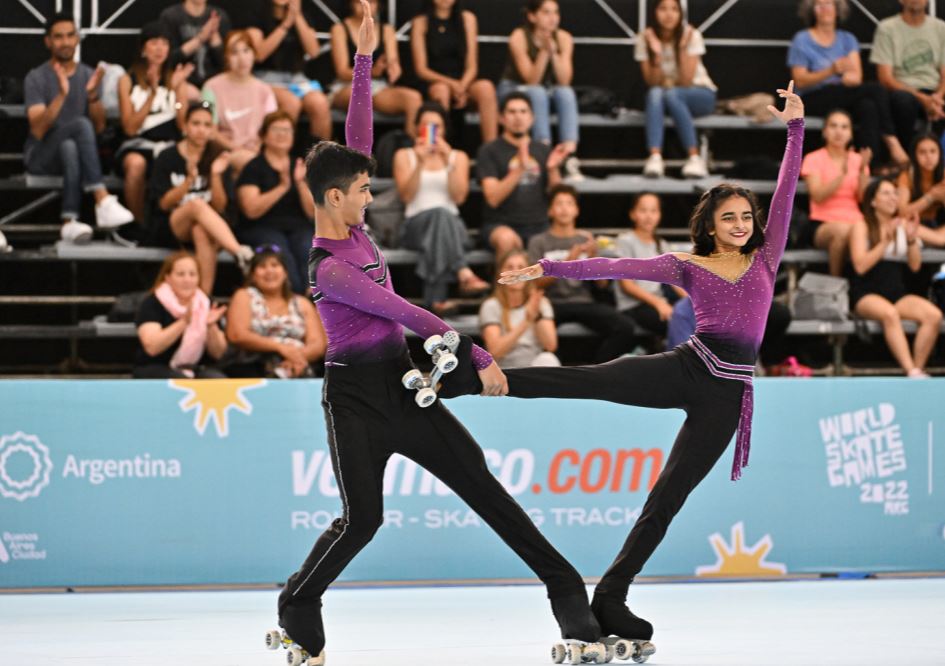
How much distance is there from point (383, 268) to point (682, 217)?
22.0 ft

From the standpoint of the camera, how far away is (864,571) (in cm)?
764

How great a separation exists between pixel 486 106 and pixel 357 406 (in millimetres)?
5909

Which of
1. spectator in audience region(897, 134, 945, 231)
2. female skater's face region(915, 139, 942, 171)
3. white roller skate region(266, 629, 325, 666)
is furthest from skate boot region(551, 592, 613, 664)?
female skater's face region(915, 139, 942, 171)

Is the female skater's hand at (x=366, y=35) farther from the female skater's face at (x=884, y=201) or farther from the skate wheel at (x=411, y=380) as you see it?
the female skater's face at (x=884, y=201)

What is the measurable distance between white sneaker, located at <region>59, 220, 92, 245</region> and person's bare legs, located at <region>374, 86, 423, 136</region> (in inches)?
91.5

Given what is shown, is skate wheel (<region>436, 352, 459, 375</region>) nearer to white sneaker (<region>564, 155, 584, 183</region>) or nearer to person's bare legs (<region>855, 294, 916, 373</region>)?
person's bare legs (<region>855, 294, 916, 373</region>)

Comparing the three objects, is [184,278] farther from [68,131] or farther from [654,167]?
[654,167]

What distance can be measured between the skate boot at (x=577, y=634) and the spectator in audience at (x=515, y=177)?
499 cm

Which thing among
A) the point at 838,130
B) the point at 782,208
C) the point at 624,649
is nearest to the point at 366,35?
the point at 782,208

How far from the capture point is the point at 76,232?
941 cm

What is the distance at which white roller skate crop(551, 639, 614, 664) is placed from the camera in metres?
4.72

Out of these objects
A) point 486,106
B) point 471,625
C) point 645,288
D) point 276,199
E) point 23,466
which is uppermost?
point 486,106

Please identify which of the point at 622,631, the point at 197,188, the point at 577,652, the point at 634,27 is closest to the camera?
the point at 577,652

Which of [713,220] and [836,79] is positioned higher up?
[836,79]
